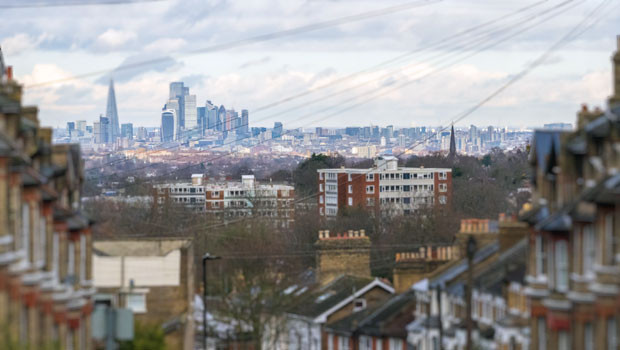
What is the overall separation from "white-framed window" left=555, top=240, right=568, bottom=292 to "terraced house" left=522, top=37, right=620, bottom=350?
24 millimetres

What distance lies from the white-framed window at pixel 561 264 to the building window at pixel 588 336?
2.52 meters

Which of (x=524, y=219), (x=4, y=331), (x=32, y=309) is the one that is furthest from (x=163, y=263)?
(x=4, y=331)

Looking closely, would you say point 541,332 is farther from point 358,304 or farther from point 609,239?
point 358,304

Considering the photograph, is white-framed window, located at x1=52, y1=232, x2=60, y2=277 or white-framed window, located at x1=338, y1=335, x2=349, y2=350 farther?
white-framed window, located at x1=338, y1=335, x2=349, y2=350

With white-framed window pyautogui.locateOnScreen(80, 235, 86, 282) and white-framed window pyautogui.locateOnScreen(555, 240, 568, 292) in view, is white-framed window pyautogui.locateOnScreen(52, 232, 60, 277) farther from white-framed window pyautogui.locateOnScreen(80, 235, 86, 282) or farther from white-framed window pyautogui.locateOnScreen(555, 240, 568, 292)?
white-framed window pyautogui.locateOnScreen(555, 240, 568, 292)

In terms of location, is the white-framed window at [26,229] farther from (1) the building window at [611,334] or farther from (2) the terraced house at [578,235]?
(1) the building window at [611,334]

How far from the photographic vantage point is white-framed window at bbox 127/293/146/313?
63.8m

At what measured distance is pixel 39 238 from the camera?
4162 cm

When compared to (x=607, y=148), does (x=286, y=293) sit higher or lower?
lower

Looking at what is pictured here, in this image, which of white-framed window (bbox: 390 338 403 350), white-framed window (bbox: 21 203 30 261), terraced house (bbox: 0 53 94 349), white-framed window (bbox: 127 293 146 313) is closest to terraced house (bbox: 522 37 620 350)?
terraced house (bbox: 0 53 94 349)

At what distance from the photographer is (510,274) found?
50.5m

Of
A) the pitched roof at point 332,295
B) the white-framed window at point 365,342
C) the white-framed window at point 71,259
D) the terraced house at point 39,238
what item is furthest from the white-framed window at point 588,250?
the pitched roof at point 332,295

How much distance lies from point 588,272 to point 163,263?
30705 mm

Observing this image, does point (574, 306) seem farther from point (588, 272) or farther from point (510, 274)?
point (510, 274)
